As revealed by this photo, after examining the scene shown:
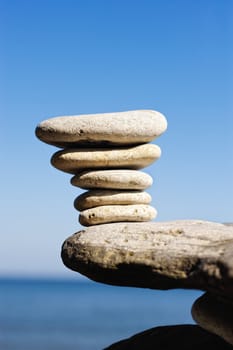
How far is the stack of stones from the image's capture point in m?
7.05

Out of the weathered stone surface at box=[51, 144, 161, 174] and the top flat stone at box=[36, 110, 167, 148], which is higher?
the top flat stone at box=[36, 110, 167, 148]

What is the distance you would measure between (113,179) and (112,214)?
0.33m

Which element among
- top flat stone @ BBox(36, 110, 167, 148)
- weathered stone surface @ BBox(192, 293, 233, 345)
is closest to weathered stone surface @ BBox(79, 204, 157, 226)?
top flat stone @ BBox(36, 110, 167, 148)

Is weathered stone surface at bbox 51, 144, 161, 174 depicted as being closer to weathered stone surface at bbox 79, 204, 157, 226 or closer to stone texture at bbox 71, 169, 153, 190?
stone texture at bbox 71, 169, 153, 190

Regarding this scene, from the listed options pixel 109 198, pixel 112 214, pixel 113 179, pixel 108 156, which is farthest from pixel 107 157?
pixel 112 214

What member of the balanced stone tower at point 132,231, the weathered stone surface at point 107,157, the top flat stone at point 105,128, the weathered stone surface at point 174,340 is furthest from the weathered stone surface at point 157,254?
the weathered stone surface at point 174,340

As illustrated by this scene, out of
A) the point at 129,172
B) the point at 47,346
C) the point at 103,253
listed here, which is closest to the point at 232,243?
the point at 103,253

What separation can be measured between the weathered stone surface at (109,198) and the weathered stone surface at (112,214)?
0.18 feet

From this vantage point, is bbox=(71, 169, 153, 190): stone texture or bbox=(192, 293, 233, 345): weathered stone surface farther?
bbox=(71, 169, 153, 190): stone texture

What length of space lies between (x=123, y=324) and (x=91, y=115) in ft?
69.1

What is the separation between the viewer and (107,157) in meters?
7.16

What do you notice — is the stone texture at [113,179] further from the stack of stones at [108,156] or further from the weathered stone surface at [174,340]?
the weathered stone surface at [174,340]

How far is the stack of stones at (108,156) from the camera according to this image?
705cm

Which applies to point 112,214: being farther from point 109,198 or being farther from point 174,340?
point 174,340
